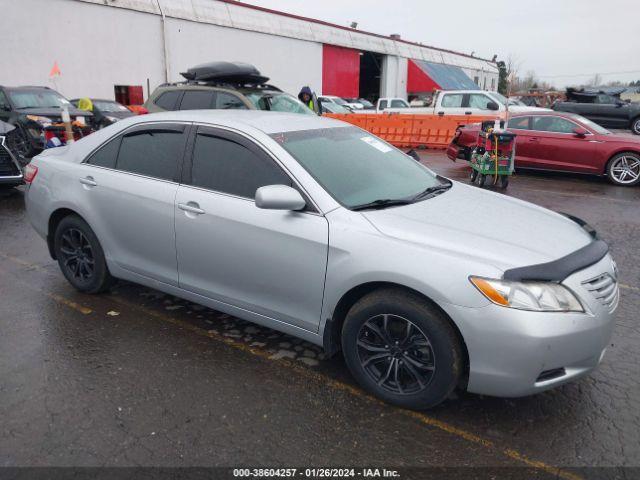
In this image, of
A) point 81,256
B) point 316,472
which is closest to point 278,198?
point 316,472

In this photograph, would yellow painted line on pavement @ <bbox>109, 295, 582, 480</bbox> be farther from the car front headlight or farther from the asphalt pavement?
the car front headlight

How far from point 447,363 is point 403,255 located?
622mm

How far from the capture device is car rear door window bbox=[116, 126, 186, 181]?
3.79m

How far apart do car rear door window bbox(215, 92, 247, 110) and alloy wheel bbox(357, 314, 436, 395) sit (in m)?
7.14

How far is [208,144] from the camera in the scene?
12.0 feet

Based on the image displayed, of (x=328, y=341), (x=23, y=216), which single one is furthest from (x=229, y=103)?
(x=328, y=341)

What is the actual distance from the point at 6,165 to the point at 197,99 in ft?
11.2

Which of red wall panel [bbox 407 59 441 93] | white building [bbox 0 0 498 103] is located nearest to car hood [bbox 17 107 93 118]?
white building [bbox 0 0 498 103]

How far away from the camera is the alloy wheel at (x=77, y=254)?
438cm

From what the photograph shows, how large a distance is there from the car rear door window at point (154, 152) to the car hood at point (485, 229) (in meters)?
1.61

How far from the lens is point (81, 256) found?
14.6 ft

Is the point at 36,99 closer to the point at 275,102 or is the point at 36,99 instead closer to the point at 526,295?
the point at 275,102

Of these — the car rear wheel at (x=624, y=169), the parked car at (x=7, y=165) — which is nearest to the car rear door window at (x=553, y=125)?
the car rear wheel at (x=624, y=169)

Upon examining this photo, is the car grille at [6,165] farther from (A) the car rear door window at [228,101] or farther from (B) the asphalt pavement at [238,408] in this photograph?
(B) the asphalt pavement at [238,408]
